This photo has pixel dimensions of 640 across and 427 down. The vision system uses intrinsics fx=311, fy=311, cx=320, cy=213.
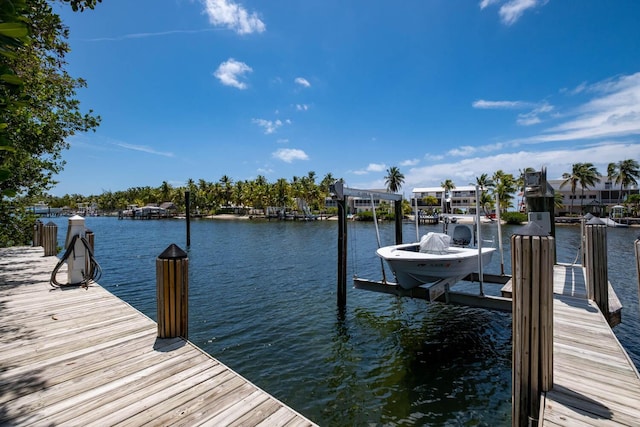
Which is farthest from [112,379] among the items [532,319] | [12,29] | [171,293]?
[532,319]

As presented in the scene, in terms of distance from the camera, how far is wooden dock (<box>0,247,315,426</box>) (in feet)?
11.0

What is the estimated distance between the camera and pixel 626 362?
4.65 m

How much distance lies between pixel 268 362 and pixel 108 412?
469 cm

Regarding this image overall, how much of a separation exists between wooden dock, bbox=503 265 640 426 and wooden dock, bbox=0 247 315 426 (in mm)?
3010

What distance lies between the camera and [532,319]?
12.5ft

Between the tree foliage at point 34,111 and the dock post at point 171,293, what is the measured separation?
2611mm

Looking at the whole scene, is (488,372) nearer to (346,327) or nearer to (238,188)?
(346,327)

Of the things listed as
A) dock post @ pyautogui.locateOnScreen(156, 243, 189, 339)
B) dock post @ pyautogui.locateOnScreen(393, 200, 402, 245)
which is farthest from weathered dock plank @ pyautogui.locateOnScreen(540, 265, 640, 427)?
dock post @ pyautogui.locateOnScreen(393, 200, 402, 245)

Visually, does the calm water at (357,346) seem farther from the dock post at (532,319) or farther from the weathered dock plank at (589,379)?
the dock post at (532,319)

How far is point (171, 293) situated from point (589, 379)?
629 cm

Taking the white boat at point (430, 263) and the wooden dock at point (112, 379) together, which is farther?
the white boat at point (430, 263)

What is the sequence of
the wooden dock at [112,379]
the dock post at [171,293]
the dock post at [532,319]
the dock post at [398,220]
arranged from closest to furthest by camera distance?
1. the wooden dock at [112,379]
2. the dock post at [532,319]
3. the dock post at [171,293]
4. the dock post at [398,220]

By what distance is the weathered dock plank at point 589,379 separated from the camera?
11.5 ft

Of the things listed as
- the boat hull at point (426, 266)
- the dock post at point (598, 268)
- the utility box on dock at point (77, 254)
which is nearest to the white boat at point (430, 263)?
the boat hull at point (426, 266)
